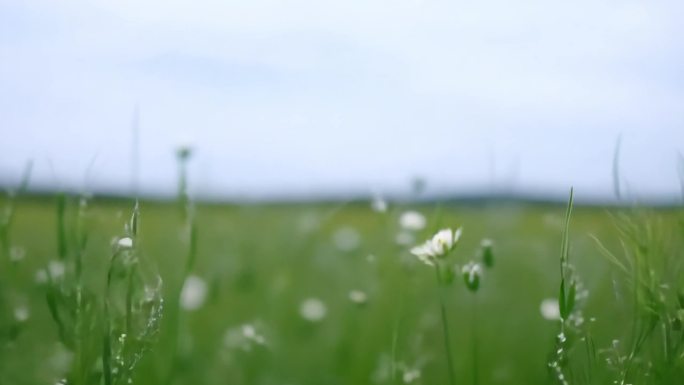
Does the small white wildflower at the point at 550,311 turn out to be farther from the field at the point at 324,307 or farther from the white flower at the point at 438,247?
the white flower at the point at 438,247

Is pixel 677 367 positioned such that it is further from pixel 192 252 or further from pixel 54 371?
pixel 54 371

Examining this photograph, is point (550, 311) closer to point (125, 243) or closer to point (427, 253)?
point (427, 253)

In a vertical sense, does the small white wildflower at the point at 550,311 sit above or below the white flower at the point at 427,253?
below

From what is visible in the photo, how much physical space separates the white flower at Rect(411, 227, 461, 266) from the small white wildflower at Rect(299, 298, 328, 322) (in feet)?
6.18

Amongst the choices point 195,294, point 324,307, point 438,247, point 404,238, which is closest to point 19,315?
point 438,247

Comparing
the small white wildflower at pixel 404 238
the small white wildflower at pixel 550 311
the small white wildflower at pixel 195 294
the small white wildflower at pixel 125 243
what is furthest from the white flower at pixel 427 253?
the small white wildflower at pixel 195 294

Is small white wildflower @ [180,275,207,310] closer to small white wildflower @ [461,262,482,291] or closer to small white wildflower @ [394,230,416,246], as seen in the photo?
small white wildflower @ [394,230,416,246]

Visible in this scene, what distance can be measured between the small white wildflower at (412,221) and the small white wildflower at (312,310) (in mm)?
748

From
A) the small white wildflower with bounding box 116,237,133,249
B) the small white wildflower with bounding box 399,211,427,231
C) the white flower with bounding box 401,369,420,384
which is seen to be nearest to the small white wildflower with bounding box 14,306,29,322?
the small white wildflower with bounding box 116,237,133,249

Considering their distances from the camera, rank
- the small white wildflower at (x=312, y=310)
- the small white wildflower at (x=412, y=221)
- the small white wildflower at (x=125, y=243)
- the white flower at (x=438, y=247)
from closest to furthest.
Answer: the small white wildflower at (x=125, y=243) → the white flower at (x=438, y=247) → the small white wildflower at (x=412, y=221) → the small white wildflower at (x=312, y=310)

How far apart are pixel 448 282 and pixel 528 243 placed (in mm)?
4743

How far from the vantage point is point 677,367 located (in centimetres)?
182

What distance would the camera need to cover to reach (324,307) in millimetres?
4062

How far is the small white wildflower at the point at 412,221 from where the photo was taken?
10.4 feet
